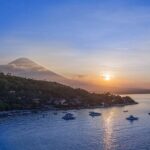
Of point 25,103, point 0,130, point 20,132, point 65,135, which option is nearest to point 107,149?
point 65,135

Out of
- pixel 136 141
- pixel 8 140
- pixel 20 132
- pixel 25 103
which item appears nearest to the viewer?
pixel 136 141

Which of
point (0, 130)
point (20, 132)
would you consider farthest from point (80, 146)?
point (0, 130)

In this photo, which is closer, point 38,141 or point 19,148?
point 19,148

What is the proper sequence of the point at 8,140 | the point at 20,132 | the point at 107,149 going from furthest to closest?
the point at 20,132 < the point at 8,140 < the point at 107,149

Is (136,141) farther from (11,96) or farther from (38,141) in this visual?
(11,96)

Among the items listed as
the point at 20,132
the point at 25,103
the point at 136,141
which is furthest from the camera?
the point at 25,103

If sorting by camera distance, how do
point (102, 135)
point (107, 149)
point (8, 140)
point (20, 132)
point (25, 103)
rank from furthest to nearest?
point (25, 103), point (20, 132), point (102, 135), point (8, 140), point (107, 149)

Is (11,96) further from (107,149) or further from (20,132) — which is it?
(107,149)

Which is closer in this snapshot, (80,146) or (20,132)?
(80,146)

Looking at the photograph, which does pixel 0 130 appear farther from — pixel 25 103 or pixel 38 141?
pixel 25 103
